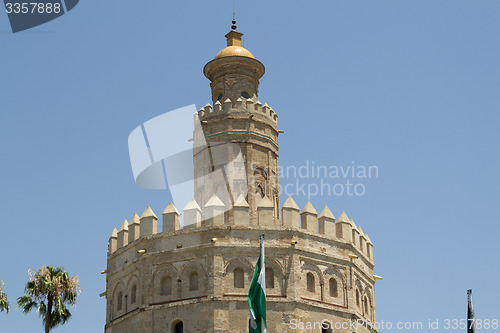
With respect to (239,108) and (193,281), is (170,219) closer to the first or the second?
(193,281)

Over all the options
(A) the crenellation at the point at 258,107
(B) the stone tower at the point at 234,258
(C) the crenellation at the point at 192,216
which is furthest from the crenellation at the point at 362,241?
(C) the crenellation at the point at 192,216

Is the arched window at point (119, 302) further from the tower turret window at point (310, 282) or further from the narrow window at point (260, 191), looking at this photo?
the tower turret window at point (310, 282)

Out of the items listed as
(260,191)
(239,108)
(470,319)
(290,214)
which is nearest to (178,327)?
(290,214)

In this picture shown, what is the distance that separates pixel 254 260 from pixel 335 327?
4.32m

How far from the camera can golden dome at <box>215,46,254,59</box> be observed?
126 feet

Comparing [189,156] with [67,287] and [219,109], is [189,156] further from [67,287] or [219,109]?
[67,287]

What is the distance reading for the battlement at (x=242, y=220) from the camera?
33062 mm

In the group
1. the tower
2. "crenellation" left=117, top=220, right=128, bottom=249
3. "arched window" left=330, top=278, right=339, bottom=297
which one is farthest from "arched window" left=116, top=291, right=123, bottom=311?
"arched window" left=330, top=278, right=339, bottom=297

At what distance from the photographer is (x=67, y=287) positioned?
1437 inches

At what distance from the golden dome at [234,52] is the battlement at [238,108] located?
2.28 metres

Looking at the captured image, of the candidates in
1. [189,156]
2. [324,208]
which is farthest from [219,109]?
[324,208]

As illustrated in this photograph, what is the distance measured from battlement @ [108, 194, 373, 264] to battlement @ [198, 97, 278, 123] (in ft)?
15.8

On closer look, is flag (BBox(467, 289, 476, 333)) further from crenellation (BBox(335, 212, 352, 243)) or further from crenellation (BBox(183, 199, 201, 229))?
crenellation (BBox(183, 199, 201, 229))

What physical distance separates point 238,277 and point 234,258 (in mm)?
776
